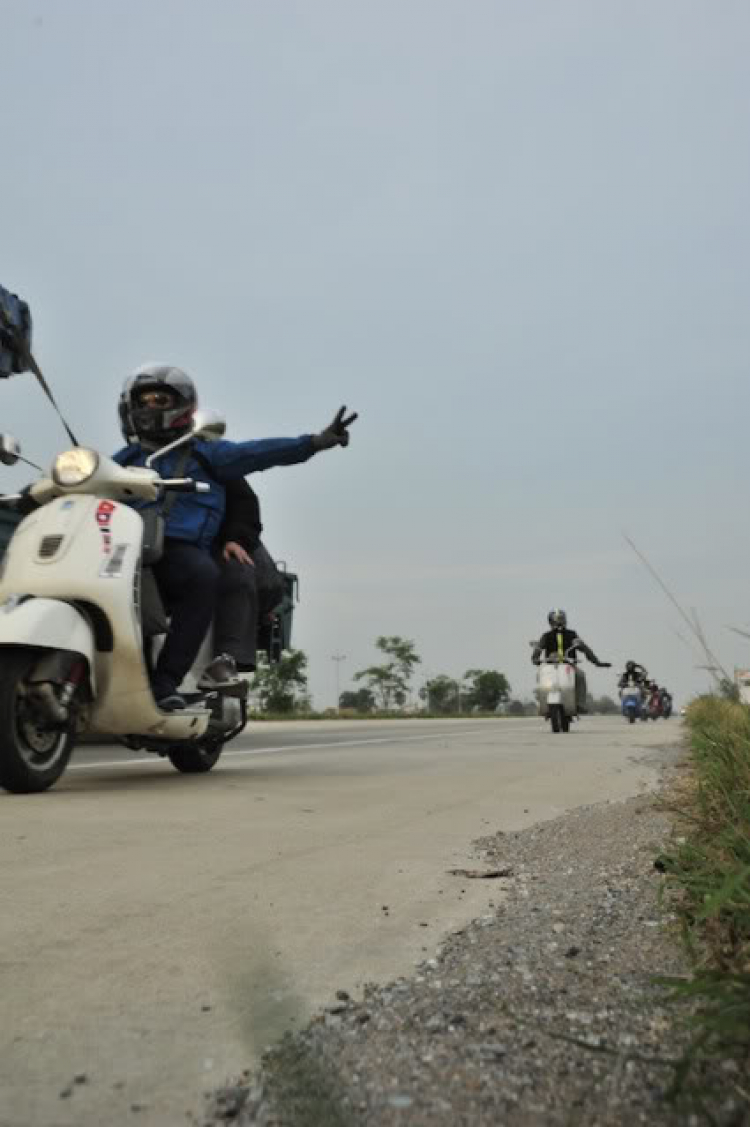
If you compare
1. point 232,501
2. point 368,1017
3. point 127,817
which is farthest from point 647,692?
point 368,1017

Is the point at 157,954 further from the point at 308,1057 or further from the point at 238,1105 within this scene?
the point at 238,1105

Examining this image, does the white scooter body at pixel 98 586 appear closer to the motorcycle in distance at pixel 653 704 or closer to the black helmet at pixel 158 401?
the black helmet at pixel 158 401

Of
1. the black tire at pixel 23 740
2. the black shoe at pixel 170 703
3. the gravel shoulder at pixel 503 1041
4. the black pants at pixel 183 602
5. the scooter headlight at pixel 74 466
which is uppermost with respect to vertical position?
the scooter headlight at pixel 74 466

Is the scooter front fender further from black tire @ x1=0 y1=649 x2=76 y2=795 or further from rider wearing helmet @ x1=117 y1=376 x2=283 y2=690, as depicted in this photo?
rider wearing helmet @ x1=117 y1=376 x2=283 y2=690

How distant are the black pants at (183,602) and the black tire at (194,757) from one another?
32.9 inches

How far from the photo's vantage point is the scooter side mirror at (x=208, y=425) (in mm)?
5637

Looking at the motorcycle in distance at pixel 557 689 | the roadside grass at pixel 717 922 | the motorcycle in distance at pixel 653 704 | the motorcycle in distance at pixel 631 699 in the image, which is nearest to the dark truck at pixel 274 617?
the roadside grass at pixel 717 922

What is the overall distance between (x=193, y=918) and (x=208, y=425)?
3.87 m

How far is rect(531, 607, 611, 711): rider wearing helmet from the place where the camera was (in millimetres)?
18594

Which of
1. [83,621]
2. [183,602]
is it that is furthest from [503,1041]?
[183,602]

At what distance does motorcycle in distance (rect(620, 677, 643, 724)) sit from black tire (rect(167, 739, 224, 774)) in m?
21.1

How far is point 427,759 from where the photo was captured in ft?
25.4

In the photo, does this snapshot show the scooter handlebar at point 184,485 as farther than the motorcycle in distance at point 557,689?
No

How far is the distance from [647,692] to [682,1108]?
107 feet
